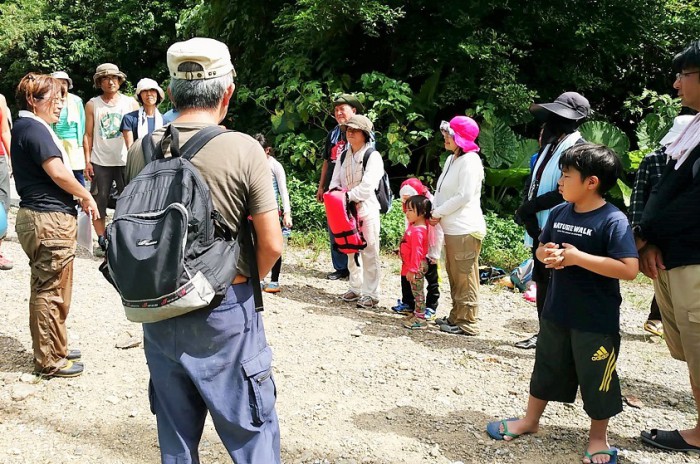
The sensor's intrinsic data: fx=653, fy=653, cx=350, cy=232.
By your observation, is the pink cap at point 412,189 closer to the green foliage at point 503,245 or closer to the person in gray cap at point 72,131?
the green foliage at point 503,245

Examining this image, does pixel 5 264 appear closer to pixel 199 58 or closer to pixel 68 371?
pixel 68 371

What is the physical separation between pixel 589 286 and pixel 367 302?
3.17 metres

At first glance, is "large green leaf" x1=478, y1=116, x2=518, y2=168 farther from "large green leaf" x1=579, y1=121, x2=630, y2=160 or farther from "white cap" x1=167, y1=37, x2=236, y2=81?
"white cap" x1=167, y1=37, x2=236, y2=81

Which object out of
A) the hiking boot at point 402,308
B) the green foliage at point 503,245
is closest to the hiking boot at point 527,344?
the hiking boot at point 402,308

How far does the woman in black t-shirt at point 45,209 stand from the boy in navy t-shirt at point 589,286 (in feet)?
9.64

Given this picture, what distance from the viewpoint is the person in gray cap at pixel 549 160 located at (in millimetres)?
4570

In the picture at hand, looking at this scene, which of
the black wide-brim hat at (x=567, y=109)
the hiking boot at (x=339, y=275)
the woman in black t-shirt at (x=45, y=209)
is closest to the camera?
the woman in black t-shirt at (x=45, y=209)

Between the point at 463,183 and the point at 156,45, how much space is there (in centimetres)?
1384

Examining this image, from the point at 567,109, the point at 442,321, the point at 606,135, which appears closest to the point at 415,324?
the point at 442,321

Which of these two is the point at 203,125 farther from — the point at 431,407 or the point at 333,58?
the point at 333,58

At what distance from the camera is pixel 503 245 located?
8812mm

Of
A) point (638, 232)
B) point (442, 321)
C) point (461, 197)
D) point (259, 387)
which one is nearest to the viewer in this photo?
point (259, 387)

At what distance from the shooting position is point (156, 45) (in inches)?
667

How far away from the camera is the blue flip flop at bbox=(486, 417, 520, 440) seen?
3.72m
